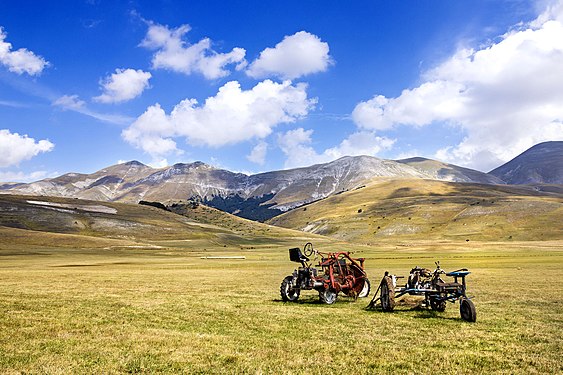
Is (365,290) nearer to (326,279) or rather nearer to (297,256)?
(326,279)

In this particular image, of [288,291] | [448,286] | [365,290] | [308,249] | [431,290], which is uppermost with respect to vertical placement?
[308,249]

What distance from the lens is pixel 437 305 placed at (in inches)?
825

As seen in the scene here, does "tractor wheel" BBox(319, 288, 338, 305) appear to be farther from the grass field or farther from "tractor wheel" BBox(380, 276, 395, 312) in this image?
"tractor wheel" BBox(380, 276, 395, 312)

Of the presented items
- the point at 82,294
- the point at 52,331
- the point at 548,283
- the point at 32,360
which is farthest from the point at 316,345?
the point at 548,283

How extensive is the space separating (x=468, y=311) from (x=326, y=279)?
8.10 meters

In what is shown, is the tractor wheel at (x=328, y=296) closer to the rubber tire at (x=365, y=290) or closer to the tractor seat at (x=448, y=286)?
the rubber tire at (x=365, y=290)

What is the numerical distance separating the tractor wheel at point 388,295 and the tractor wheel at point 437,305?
7.19 feet

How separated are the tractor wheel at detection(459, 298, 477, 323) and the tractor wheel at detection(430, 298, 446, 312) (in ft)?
6.54

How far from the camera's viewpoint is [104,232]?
16375 centimetres

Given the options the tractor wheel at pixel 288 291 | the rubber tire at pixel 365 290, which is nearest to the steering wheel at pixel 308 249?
the tractor wheel at pixel 288 291

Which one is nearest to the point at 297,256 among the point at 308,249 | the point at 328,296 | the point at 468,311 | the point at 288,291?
the point at 308,249

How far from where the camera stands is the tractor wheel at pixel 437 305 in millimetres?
20594

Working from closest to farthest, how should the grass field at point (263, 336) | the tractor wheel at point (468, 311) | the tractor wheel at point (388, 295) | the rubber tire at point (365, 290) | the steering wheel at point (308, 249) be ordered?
the grass field at point (263, 336) < the tractor wheel at point (468, 311) < the tractor wheel at point (388, 295) < the steering wheel at point (308, 249) < the rubber tire at point (365, 290)

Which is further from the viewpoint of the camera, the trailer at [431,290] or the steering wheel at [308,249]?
the steering wheel at [308,249]
